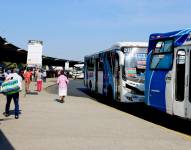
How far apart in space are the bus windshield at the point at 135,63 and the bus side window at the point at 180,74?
615 centimetres

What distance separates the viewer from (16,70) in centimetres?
1647

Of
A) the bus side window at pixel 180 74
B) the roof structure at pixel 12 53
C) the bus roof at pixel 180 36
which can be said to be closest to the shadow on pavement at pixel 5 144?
the bus side window at pixel 180 74

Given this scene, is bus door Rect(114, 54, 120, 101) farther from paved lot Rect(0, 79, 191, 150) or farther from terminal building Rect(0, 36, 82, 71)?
terminal building Rect(0, 36, 82, 71)

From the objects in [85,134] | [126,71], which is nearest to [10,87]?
[85,134]

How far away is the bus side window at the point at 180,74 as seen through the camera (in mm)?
14133

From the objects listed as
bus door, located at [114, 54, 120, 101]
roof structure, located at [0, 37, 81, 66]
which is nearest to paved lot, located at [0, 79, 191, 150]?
bus door, located at [114, 54, 120, 101]

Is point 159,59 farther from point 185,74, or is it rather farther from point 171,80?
point 185,74

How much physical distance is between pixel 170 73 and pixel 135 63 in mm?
6312

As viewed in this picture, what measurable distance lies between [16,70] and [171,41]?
16.8ft

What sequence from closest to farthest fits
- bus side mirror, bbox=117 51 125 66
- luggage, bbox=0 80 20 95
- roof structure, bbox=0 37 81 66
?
1. luggage, bbox=0 80 20 95
2. bus side mirror, bbox=117 51 125 66
3. roof structure, bbox=0 37 81 66

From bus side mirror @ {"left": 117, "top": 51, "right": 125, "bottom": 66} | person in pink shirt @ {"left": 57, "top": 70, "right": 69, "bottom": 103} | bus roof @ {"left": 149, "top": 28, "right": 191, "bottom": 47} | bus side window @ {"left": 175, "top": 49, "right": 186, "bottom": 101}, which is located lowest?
person in pink shirt @ {"left": 57, "top": 70, "right": 69, "bottom": 103}

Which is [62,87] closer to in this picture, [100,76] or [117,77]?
[100,76]

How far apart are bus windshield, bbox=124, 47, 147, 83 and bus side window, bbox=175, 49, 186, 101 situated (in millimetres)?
6152

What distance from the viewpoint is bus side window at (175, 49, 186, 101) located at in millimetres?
14133
